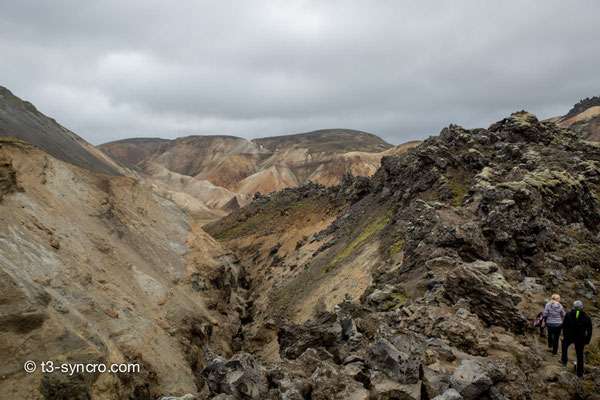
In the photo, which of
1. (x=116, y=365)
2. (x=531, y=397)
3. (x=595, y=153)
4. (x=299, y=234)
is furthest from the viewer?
(x=299, y=234)

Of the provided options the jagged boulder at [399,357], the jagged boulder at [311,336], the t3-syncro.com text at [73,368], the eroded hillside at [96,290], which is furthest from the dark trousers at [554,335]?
the t3-syncro.com text at [73,368]

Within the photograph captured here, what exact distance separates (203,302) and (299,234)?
55.1ft

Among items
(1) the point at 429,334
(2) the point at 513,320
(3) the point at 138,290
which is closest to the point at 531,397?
(1) the point at 429,334

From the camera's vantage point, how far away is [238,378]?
6.87 meters

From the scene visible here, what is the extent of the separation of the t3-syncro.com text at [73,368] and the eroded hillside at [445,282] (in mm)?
6033

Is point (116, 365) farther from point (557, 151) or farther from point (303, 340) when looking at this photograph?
point (557, 151)

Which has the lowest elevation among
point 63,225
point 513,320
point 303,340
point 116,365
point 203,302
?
point 203,302

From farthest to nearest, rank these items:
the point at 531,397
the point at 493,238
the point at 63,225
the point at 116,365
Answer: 1. the point at 63,225
2. the point at 493,238
3. the point at 116,365
4. the point at 531,397

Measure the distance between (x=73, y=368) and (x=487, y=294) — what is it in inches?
519

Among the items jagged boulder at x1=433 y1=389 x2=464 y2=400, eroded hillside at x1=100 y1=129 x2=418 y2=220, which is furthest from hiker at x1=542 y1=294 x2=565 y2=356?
eroded hillside at x1=100 y1=129 x2=418 y2=220

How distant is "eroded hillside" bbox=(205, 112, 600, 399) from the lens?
6.98 metres

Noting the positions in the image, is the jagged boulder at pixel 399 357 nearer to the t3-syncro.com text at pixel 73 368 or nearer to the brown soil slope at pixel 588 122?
the t3-syncro.com text at pixel 73 368

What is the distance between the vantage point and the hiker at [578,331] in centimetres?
780

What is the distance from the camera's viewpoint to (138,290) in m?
18.5
